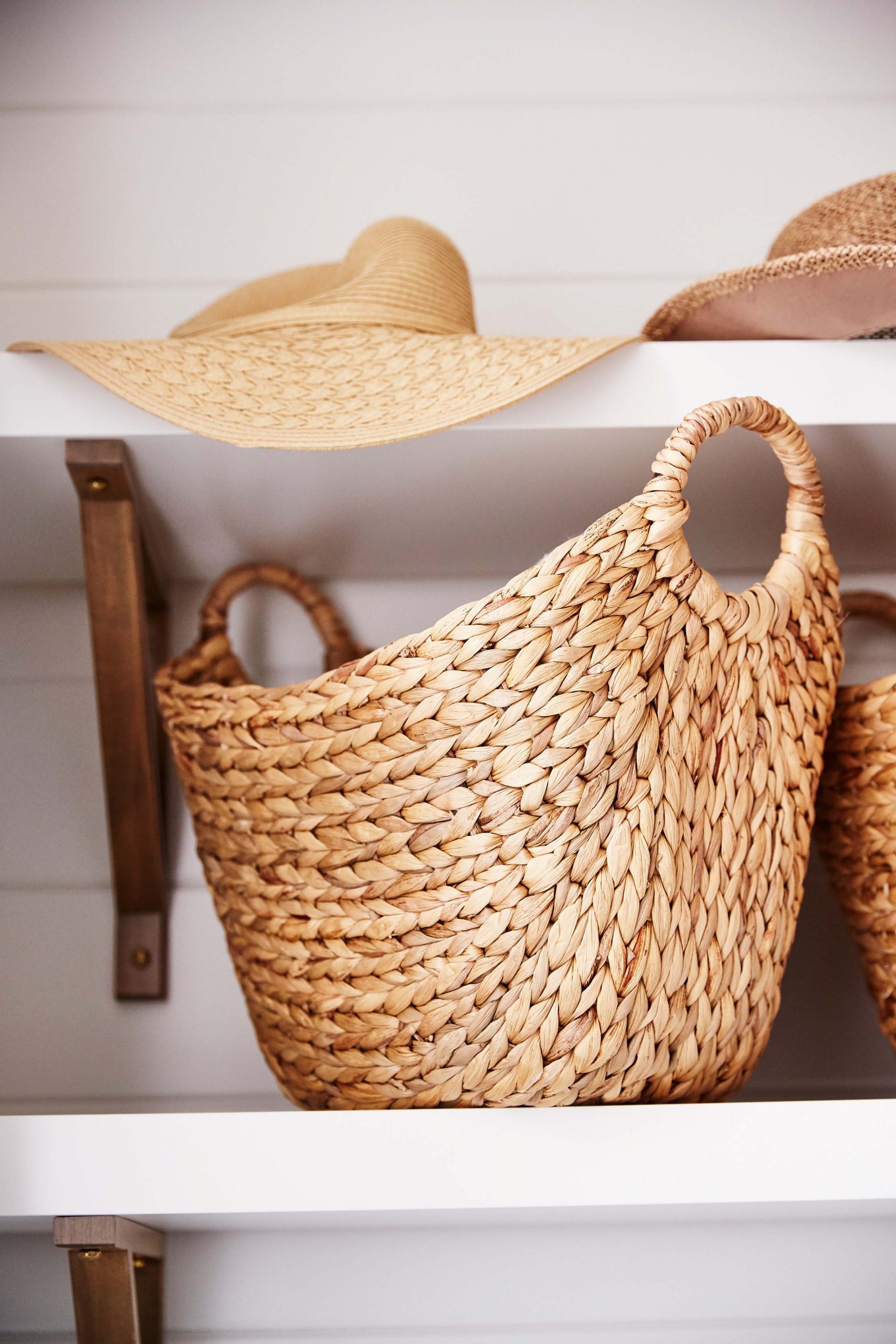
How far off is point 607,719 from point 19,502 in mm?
501

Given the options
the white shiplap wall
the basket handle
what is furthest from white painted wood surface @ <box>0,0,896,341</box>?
the basket handle

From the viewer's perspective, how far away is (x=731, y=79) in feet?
3.38

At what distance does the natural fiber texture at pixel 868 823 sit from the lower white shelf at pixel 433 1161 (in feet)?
0.44

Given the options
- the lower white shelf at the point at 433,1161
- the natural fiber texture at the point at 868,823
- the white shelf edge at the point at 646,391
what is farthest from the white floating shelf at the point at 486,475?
the lower white shelf at the point at 433,1161

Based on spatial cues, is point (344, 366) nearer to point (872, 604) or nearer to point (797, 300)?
point (797, 300)

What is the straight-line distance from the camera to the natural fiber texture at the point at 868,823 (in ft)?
2.10

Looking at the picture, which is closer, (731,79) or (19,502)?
(19,502)

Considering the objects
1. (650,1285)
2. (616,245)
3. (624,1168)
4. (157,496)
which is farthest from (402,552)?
(650,1285)

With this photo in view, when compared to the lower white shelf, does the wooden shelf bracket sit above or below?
above

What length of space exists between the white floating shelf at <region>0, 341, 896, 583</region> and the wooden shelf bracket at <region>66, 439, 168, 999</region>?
0.02 m

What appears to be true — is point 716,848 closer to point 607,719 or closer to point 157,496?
point 607,719

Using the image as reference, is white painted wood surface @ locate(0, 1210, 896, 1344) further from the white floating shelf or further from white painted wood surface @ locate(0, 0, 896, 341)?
white painted wood surface @ locate(0, 0, 896, 341)

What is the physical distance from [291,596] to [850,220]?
529mm

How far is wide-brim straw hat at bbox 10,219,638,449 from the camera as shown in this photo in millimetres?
606
